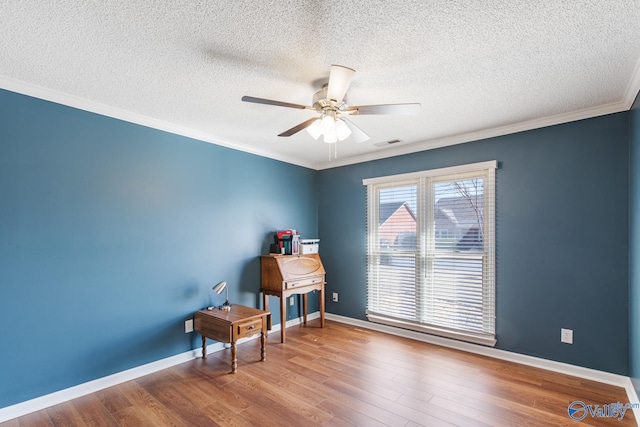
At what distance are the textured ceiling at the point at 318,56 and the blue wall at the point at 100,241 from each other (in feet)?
1.06

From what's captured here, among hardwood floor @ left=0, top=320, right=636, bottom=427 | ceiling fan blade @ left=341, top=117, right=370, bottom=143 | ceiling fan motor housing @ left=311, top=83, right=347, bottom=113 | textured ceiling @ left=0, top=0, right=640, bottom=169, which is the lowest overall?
hardwood floor @ left=0, top=320, right=636, bottom=427

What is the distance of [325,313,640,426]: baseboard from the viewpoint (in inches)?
104

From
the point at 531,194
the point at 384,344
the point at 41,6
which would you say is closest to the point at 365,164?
the point at 531,194

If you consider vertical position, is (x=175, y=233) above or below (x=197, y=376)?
above

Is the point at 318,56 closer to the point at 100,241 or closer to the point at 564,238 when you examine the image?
the point at 100,241

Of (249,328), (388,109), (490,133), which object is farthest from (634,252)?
(249,328)

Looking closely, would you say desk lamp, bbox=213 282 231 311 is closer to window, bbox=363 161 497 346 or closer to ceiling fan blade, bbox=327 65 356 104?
window, bbox=363 161 497 346

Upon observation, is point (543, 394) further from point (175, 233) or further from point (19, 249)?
point (19, 249)

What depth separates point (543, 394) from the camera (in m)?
2.53

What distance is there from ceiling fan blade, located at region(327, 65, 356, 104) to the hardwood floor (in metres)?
2.25

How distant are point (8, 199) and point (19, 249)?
1.23ft

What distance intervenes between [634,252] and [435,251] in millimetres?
1703

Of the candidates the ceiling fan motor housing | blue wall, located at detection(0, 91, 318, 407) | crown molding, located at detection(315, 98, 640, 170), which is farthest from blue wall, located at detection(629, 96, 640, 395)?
blue wall, located at detection(0, 91, 318, 407)

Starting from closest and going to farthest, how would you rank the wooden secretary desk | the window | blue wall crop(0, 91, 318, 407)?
1. blue wall crop(0, 91, 318, 407)
2. the window
3. the wooden secretary desk
